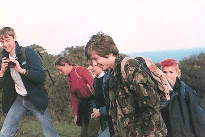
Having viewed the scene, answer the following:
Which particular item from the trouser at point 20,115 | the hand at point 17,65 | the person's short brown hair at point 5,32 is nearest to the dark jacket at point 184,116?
the trouser at point 20,115

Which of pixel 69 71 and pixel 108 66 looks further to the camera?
pixel 69 71

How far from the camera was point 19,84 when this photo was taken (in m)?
4.78

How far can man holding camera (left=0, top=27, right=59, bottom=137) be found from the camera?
15.1 feet

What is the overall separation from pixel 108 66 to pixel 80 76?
86.9 inches

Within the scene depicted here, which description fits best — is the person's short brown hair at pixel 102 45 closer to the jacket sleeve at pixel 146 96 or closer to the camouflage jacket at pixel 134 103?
the camouflage jacket at pixel 134 103

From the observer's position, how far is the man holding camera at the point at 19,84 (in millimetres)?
4605

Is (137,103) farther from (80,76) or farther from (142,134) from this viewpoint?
(80,76)

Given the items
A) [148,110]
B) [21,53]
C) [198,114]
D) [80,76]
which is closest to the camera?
[148,110]

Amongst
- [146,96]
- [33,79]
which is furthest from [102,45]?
[33,79]

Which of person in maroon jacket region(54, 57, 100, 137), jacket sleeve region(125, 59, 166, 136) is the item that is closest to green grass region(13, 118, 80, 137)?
person in maroon jacket region(54, 57, 100, 137)

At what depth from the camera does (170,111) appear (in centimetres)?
403

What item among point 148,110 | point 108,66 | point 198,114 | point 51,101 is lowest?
point 51,101

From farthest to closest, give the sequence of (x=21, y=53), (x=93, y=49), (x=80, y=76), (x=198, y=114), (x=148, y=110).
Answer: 1. (x=80, y=76)
2. (x=21, y=53)
3. (x=198, y=114)
4. (x=93, y=49)
5. (x=148, y=110)

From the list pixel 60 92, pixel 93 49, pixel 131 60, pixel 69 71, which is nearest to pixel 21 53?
pixel 69 71
